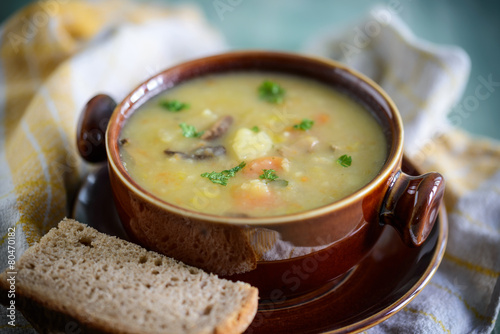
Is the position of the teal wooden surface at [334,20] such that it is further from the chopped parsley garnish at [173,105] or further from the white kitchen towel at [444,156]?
the chopped parsley garnish at [173,105]

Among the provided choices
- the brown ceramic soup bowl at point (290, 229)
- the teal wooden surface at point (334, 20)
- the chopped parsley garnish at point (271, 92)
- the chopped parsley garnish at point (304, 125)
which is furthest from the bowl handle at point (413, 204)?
the teal wooden surface at point (334, 20)

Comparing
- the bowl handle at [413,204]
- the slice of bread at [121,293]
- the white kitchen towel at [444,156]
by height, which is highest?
the bowl handle at [413,204]

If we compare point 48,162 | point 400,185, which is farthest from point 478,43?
point 48,162

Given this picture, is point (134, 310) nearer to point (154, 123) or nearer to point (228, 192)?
point (228, 192)

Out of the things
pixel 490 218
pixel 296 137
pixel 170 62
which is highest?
pixel 296 137

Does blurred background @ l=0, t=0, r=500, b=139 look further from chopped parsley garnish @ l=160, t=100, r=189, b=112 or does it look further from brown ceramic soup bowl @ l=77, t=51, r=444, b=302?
brown ceramic soup bowl @ l=77, t=51, r=444, b=302

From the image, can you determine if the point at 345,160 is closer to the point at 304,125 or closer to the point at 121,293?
the point at 304,125

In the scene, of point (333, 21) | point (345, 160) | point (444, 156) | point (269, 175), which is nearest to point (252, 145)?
point (269, 175)
